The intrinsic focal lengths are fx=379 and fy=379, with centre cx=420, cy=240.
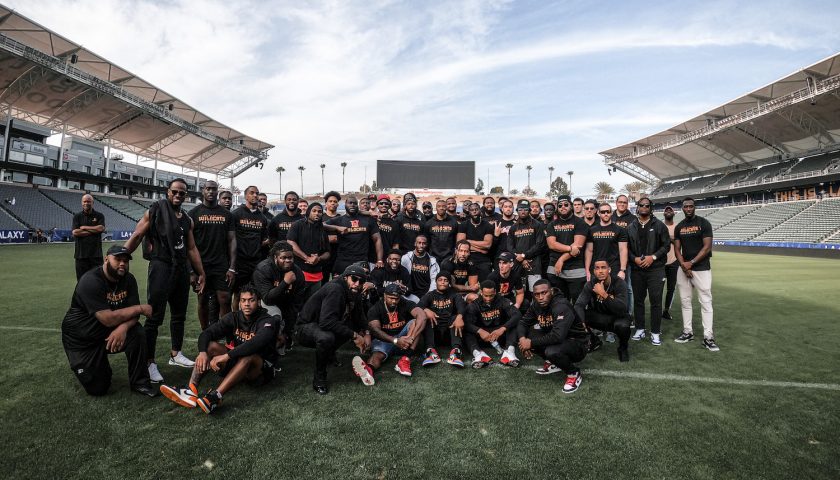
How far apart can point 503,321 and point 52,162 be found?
1945 inches

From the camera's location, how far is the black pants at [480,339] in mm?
4625

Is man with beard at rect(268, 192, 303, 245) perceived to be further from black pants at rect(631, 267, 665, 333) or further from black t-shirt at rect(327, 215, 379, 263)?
black pants at rect(631, 267, 665, 333)

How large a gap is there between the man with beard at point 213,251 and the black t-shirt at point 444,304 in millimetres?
2519

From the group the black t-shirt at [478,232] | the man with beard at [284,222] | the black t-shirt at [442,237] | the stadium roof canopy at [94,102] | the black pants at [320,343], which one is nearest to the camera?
the black pants at [320,343]

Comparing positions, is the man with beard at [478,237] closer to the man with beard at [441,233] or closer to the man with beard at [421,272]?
the man with beard at [441,233]

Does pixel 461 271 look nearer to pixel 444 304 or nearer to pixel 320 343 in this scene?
pixel 444 304

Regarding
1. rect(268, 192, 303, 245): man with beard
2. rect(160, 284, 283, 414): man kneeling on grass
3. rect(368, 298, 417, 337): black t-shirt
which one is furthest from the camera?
rect(268, 192, 303, 245): man with beard

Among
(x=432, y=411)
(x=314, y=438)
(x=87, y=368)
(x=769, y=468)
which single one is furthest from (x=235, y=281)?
(x=769, y=468)

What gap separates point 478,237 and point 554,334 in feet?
8.00

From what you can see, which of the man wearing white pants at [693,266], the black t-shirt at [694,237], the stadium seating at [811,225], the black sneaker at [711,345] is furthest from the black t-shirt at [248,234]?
the stadium seating at [811,225]

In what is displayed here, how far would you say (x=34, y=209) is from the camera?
26766 millimetres

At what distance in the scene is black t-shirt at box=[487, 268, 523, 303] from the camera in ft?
17.6

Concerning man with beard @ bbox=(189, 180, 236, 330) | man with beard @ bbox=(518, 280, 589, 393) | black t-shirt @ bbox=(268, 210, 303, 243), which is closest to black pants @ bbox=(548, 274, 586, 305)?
man with beard @ bbox=(518, 280, 589, 393)

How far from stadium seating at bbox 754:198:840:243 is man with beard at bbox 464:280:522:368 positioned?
28118 millimetres
